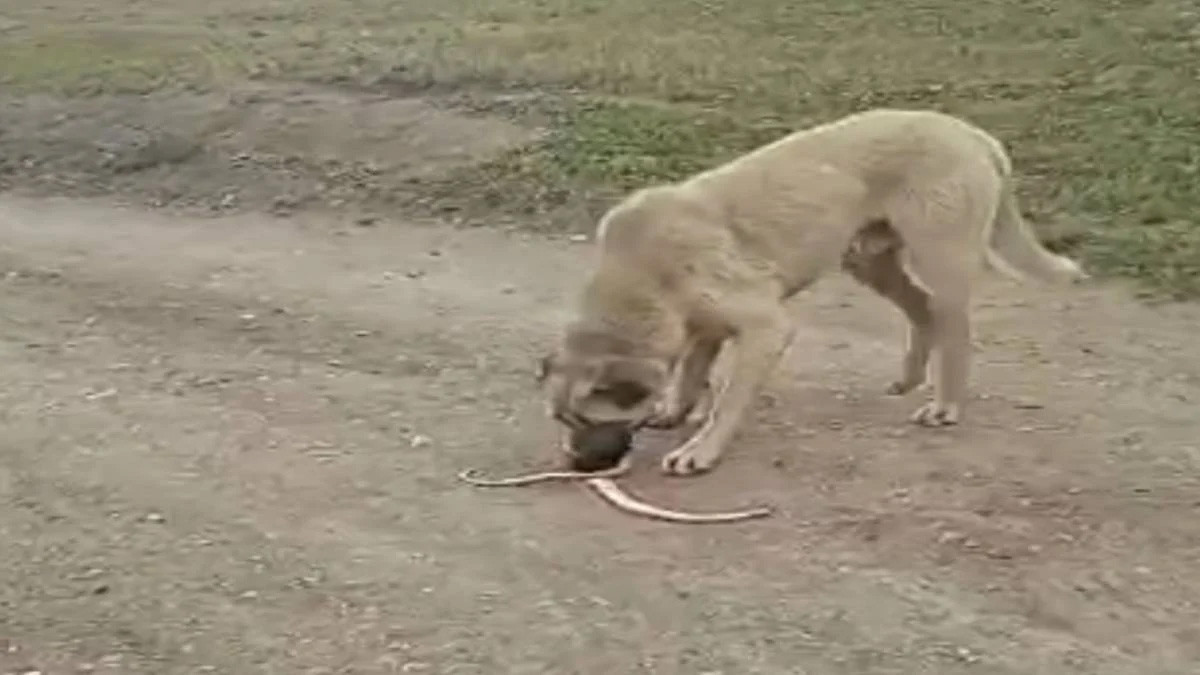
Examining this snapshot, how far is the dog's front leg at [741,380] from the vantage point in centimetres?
673

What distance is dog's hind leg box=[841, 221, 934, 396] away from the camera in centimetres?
718

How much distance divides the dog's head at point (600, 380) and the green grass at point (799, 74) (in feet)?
10.1

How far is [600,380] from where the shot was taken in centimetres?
655

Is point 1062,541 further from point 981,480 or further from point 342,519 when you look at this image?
point 342,519

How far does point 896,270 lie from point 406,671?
2.66m

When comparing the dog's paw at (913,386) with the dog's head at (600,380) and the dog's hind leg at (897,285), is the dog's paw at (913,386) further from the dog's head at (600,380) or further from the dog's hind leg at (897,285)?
the dog's head at (600,380)

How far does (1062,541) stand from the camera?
598 cm

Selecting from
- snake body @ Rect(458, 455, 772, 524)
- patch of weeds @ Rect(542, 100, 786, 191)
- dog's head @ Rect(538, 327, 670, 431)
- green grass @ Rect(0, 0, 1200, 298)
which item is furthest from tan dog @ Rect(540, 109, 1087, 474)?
patch of weeds @ Rect(542, 100, 786, 191)

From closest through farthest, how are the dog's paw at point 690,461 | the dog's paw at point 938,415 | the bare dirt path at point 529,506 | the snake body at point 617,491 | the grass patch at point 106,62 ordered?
the bare dirt path at point 529,506
the snake body at point 617,491
the dog's paw at point 690,461
the dog's paw at point 938,415
the grass patch at point 106,62

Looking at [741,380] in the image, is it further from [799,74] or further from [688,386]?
[799,74]

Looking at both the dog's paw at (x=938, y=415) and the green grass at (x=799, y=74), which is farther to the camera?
the green grass at (x=799, y=74)

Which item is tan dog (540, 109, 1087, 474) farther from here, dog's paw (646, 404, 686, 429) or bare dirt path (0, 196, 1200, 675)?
bare dirt path (0, 196, 1200, 675)

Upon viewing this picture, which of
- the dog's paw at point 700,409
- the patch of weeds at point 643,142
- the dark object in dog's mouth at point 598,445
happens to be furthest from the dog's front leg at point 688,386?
the patch of weeds at point 643,142

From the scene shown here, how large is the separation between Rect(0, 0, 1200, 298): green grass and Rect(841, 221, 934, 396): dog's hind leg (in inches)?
70.7
